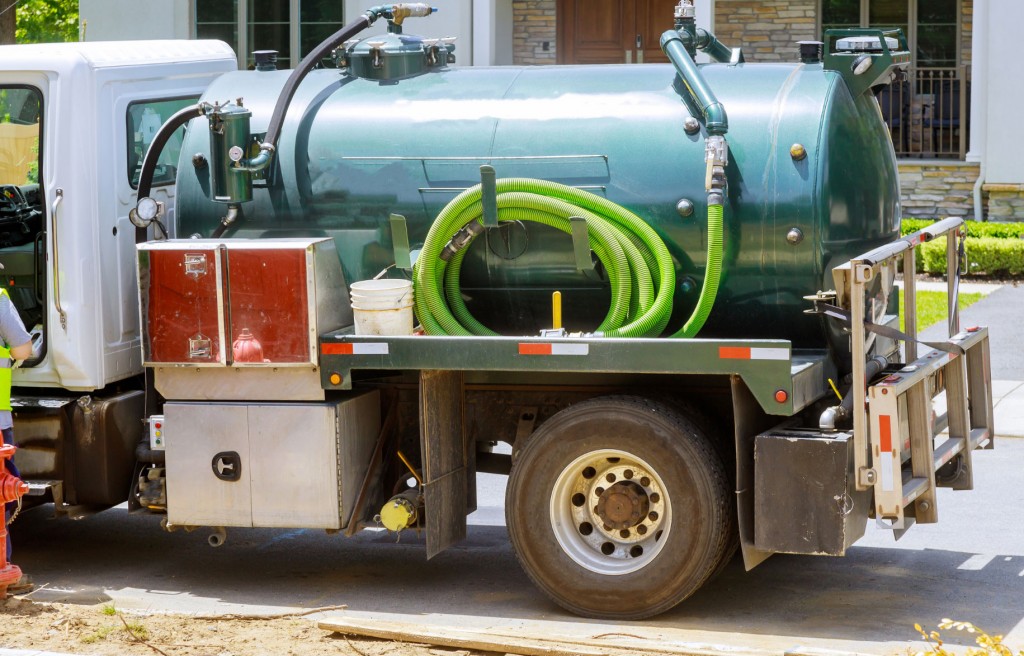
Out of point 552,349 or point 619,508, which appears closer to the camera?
point 552,349

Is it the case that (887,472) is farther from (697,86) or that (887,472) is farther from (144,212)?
(144,212)

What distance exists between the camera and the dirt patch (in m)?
6.14

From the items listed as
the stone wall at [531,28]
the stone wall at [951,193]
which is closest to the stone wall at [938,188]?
the stone wall at [951,193]

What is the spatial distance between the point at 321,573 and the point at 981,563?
10.4ft

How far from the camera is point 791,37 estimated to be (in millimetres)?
20562

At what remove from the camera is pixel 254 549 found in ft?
26.6

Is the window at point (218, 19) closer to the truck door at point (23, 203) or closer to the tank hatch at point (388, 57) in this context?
the truck door at point (23, 203)

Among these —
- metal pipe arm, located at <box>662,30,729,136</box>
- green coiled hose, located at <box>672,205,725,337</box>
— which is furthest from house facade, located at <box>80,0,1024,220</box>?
green coiled hose, located at <box>672,205,725,337</box>

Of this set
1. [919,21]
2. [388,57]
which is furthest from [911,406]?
[919,21]

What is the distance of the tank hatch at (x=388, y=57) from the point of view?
733 cm

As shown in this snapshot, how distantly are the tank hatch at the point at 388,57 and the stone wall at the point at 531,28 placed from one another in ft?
45.5

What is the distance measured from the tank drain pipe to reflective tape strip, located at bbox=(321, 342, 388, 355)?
1.87m

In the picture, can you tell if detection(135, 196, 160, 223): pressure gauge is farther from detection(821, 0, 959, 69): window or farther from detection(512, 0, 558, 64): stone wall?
detection(821, 0, 959, 69): window

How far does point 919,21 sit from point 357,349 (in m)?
15.4
